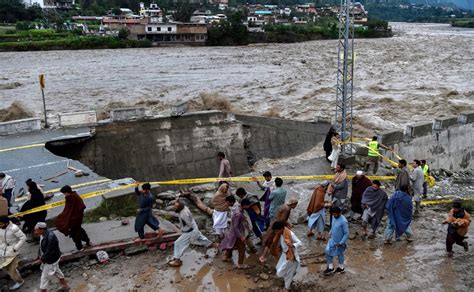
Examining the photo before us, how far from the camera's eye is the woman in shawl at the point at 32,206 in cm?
862

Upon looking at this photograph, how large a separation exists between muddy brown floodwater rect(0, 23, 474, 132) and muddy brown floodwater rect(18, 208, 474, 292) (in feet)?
62.5

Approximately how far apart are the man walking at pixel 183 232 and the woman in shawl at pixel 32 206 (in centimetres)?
268

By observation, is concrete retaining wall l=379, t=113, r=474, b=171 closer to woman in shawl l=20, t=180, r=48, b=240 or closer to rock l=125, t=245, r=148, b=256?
rock l=125, t=245, r=148, b=256

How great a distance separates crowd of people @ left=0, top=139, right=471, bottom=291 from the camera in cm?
734

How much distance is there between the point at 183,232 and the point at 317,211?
2.82 meters

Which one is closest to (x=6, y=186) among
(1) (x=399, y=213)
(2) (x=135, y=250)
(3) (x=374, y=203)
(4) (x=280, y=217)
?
(2) (x=135, y=250)

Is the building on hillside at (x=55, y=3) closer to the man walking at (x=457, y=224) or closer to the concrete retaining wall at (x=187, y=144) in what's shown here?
the concrete retaining wall at (x=187, y=144)

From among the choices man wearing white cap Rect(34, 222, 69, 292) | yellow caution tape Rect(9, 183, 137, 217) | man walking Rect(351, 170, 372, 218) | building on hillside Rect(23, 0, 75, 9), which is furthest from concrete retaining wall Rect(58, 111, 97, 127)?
building on hillside Rect(23, 0, 75, 9)

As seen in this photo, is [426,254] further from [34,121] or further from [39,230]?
[34,121]

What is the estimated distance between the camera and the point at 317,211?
30.6 ft

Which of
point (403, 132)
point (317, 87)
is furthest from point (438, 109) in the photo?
point (403, 132)

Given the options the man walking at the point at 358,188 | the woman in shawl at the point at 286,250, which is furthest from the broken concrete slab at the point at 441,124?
the woman in shawl at the point at 286,250

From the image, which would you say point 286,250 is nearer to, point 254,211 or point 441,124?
point 254,211

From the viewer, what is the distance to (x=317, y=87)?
4056 cm
